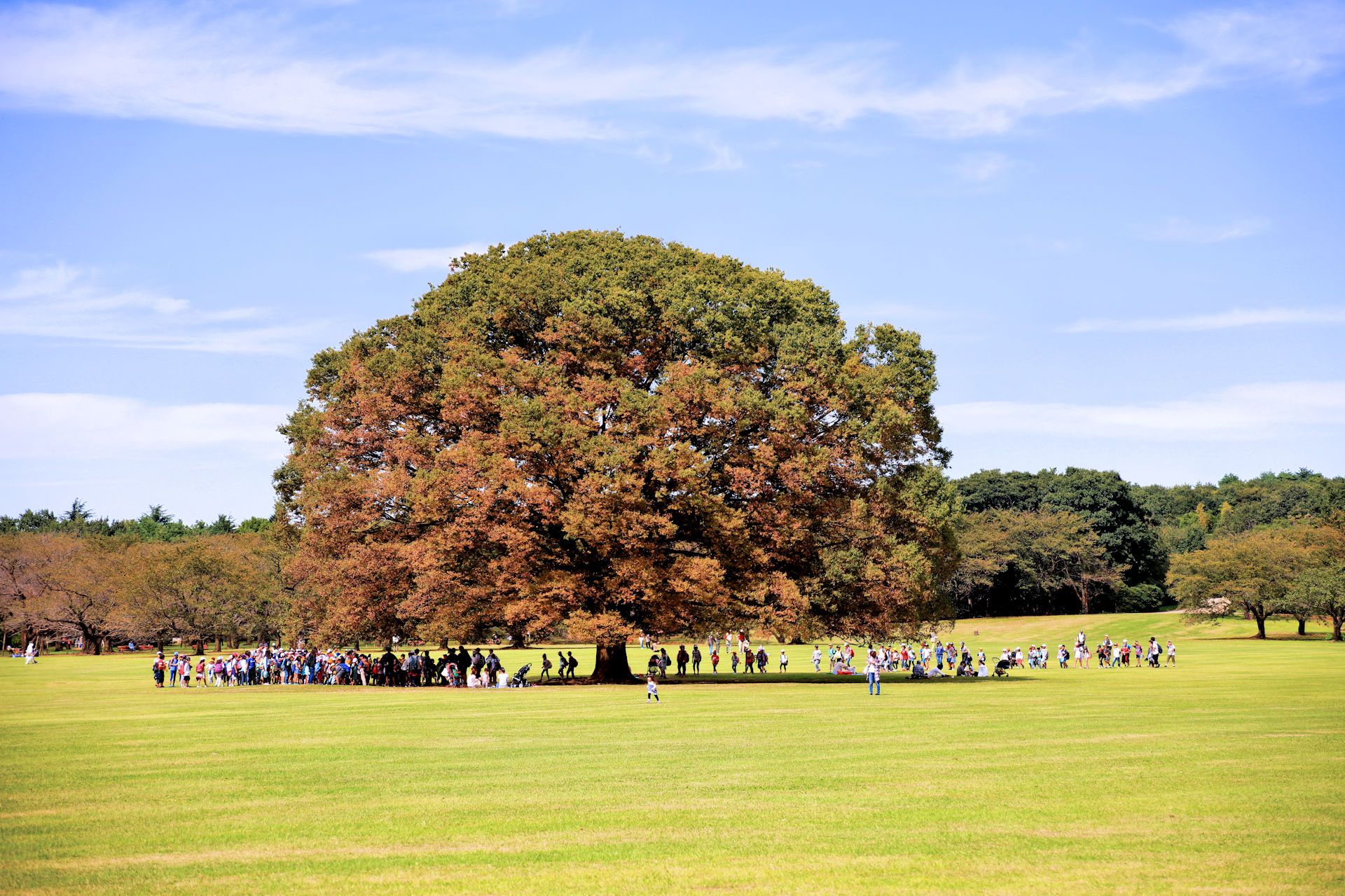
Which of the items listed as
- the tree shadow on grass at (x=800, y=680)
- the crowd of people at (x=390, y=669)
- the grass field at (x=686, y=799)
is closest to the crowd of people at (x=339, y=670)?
the crowd of people at (x=390, y=669)

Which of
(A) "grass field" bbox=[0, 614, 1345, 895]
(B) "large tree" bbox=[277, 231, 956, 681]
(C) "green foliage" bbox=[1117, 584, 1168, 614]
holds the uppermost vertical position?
(B) "large tree" bbox=[277, 231, 956, 681]

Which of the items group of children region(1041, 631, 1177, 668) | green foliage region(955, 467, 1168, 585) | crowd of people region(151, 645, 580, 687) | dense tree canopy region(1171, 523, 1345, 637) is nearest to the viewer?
crowd of people region(151, 645, 580, 687)

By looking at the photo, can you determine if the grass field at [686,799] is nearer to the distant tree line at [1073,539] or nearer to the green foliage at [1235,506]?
the distant tree line at [1073,539]

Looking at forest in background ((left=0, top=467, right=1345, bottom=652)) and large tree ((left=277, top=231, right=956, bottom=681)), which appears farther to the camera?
forest in background ((left=0, top=467, right=1345, bottom=652))

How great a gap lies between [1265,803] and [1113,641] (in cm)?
8431

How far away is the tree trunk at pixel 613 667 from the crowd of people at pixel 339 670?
50.5 inches

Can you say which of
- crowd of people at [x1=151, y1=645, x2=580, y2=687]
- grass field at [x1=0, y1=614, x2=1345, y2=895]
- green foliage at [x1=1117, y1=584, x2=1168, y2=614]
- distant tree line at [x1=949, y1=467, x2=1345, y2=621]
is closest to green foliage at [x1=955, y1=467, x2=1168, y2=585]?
distant tree line at [x1=949, y1=467, x2=1345, y2=621]

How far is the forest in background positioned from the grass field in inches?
985

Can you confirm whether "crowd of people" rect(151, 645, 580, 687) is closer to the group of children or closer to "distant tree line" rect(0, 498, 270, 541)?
the group of children

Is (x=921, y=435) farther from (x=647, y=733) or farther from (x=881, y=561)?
(x=647, y=733)

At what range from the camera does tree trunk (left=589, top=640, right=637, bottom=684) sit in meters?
48.7

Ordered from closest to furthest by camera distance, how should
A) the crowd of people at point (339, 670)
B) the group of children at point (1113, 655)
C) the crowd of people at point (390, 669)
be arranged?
the crowd of people at point (390, 669), the crowd of people at point (339, 670), the group of children at point (1113, 655)

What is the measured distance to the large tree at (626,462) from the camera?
144 feet

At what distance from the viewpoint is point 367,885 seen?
444 inches
